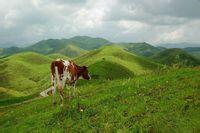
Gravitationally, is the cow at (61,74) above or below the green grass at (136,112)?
above

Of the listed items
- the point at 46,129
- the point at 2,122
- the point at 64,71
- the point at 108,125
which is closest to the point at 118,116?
the point at 108,125

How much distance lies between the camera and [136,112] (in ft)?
61.5

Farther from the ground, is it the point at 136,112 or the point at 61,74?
the point at 61,74

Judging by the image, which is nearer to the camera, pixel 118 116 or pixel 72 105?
pixel 118 116

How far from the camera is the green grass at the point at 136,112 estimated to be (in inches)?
651

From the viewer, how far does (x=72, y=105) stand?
24188 millimetres

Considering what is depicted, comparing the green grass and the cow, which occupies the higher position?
the cow

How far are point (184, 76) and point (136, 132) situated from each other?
36.7ft

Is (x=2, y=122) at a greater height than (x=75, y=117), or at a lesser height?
lesser

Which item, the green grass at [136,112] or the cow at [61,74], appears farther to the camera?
the cow at [61,74]

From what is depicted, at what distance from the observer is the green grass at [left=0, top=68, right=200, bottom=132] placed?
16547 mm

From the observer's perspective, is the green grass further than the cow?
No

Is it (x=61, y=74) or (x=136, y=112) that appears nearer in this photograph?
(x=136, y=112)

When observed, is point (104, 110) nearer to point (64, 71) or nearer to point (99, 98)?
point (99, 98)
